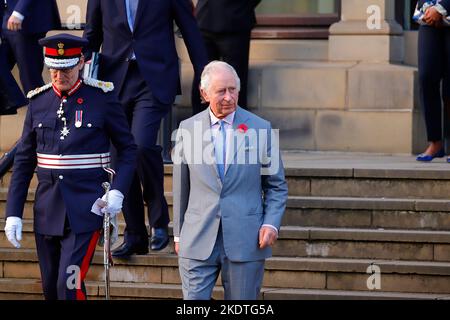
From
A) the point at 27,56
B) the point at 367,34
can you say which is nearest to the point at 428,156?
the point at 367,34

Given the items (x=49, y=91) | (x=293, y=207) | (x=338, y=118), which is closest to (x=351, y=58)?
(x=338, y=118)

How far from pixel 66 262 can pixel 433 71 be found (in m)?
4.46

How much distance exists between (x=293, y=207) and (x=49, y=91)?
257cm

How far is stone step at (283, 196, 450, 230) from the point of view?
10.7 m

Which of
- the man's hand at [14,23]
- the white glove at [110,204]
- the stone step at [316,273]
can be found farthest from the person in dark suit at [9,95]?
the white glove at [110,204]

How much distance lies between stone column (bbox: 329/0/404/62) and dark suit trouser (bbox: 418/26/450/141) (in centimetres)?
125

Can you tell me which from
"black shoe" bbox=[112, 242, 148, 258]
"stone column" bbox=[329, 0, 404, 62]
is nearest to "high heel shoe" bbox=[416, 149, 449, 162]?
"stone column" bbox=[329, 0, 404, 62]

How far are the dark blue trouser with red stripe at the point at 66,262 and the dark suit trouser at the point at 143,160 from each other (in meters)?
1.53

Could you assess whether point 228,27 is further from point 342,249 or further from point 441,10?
point 342,249

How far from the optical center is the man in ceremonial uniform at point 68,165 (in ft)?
→ 28.6

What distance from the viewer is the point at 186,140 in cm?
826

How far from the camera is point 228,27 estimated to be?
12.7m

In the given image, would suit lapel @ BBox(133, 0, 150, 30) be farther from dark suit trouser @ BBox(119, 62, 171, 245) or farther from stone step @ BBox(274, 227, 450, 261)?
stone step @ BBox(274, 227, 450, 261)
